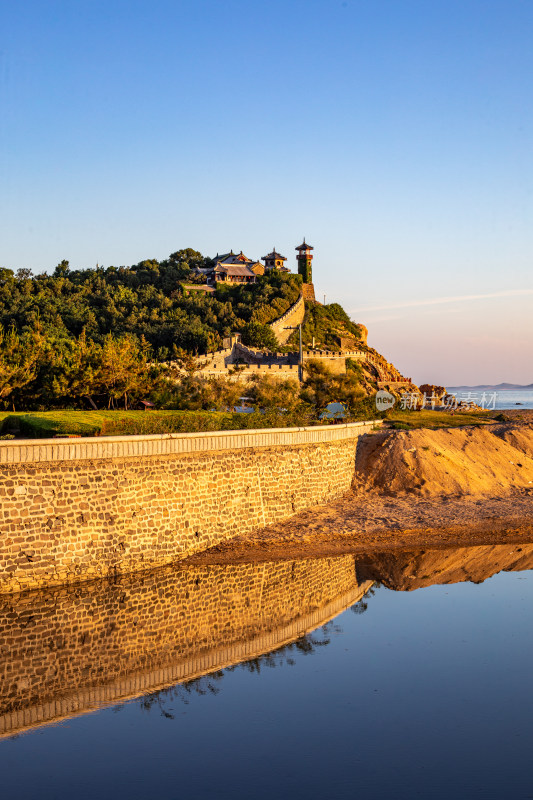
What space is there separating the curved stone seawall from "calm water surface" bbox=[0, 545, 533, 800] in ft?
3.24

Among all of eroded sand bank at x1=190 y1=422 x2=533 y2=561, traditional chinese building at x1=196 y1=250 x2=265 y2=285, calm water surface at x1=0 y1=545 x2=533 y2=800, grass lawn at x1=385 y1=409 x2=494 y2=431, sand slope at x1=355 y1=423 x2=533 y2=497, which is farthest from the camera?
traditional chinese building at x1=196 y1=250 x2=265 y2=285

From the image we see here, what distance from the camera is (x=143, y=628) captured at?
17.5m

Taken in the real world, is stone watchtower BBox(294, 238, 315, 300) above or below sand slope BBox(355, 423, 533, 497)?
above

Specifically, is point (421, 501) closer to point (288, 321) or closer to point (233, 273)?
point (288, 321)

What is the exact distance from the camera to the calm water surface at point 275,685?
37.4ft

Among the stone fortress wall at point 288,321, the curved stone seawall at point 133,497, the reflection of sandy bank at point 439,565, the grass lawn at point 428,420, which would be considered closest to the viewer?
the curved stone seawall at point 133,497

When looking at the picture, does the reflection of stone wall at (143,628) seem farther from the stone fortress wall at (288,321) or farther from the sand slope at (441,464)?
the stone fortress wall at (288,321)

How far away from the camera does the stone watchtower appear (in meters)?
95.7

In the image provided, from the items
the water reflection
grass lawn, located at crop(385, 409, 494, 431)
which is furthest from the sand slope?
grass lawn, located at crop(385, 409, 494, 431)

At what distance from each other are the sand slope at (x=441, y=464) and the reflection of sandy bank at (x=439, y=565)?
5.30m

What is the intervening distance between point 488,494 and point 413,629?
13.6m

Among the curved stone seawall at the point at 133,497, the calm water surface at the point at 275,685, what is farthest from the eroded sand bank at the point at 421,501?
the calm water surface at the point at 275,685

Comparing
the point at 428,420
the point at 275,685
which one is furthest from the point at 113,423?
the point at 428,420

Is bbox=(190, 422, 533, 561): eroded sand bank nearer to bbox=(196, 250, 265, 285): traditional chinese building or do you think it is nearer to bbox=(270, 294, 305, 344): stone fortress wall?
bbox=(270, 294, 305, 344): stone fortress wall
